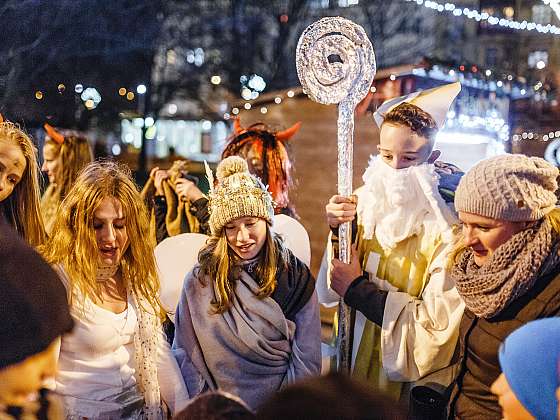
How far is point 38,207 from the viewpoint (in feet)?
10.2

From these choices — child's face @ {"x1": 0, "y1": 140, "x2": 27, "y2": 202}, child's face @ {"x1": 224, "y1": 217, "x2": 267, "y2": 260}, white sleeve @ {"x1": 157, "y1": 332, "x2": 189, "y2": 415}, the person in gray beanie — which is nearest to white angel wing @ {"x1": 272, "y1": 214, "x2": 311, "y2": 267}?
child's face @ {"x1": 224, "y1": 217, "x2": 267, "y2": 260}

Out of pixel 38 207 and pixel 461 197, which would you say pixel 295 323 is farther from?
pixel 38 207

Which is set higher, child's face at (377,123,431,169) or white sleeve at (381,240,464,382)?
child's face at (377,123,431,169)

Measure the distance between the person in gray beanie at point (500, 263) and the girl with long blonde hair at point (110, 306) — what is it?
119 cm

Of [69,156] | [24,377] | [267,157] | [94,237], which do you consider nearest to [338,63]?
[94,237]

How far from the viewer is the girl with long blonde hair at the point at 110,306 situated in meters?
2.32

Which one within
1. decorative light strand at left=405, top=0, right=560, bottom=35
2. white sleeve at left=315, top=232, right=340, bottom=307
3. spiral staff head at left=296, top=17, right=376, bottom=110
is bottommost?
white sleeve at left=315, top=232, right=340, bottom=307

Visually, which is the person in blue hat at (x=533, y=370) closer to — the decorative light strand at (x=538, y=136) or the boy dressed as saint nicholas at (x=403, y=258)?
the boy dressed as saint nicholas at (x=403, y=258)

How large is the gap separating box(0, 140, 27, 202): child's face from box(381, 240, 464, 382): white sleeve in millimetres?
1890

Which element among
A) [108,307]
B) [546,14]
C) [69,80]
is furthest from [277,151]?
[546,14]

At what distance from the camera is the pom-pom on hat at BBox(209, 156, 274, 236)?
2797 millimetres

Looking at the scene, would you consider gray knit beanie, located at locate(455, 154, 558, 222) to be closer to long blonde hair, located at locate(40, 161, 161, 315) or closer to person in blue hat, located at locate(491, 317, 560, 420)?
person in blue hat, located at locate(491, 317, 560, 420)

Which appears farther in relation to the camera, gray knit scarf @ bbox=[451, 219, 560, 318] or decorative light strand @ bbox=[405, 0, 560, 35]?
decorative light strand @ bbox=[405, 0, 560, 35]

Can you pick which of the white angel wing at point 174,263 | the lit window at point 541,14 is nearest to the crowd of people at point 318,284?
the white angel wing at point 174,263
